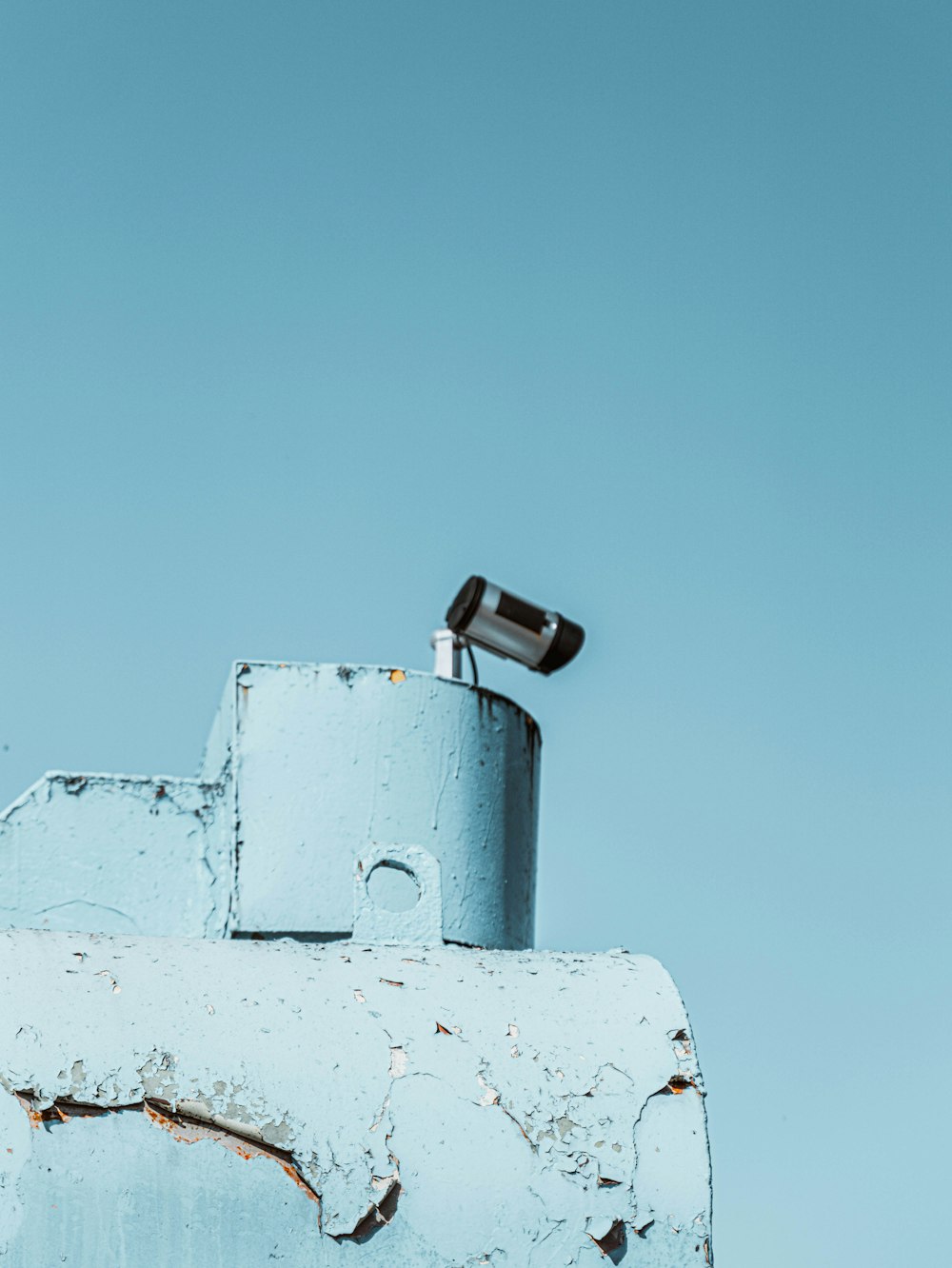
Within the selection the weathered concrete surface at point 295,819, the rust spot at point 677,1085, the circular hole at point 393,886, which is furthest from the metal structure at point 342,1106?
the weathered concrete surface at point 295,819

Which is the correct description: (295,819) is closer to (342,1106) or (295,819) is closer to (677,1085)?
(342,1106)

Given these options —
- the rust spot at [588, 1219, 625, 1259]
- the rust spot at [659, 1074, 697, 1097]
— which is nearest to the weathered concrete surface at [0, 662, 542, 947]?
the rust spot at [659, 1074, 697, 1097]

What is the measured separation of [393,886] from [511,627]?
2.69ft

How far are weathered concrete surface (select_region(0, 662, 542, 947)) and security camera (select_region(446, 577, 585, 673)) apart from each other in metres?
0.24

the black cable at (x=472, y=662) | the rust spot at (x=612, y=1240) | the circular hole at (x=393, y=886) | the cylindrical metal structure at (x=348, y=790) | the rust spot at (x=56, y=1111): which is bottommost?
the rust spot at (x=612, y=1240)

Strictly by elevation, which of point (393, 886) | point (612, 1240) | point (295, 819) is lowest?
point (612, 1240)

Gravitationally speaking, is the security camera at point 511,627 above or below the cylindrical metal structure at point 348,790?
above

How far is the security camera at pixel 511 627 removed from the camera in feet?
13.5

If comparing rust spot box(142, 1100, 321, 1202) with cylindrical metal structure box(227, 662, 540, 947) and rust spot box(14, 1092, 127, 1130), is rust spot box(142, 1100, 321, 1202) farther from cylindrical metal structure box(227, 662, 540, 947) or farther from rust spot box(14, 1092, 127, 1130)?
cylindrical metal structure box(227, 662, 540, 947)

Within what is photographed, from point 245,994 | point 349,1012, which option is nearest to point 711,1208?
point 349,1012

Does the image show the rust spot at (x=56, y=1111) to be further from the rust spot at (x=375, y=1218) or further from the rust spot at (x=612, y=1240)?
the rust spot at (x=612, y=1240)

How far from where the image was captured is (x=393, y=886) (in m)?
3.63

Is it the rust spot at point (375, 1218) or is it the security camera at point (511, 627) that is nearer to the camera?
the rust spot at point (375, 1218)

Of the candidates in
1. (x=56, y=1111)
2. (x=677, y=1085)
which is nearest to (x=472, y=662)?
(x=677, y=1085)
